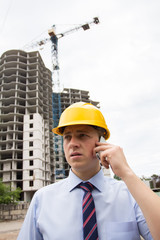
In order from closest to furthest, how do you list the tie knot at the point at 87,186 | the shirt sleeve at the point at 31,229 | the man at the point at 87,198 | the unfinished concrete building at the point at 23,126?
the man at the point at 87,198, the shirt sleeve at the point at 31,229, the tie knot at the point at 87,186, the unfinished concrete building at the point at 23,126

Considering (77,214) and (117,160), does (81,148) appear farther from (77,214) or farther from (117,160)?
(77,214)

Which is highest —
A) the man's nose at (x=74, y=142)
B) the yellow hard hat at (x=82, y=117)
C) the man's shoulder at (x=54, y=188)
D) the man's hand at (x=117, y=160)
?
the yellow hard hat at (x=82, y=117)

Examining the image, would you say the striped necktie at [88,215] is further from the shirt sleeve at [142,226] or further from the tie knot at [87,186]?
the shirt sleeve at [142,226]

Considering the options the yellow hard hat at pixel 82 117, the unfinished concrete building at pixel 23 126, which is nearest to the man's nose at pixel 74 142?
the yellow hard hat at pixel 82 117

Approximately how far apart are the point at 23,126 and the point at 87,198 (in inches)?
1924

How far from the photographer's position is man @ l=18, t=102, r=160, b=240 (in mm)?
1491

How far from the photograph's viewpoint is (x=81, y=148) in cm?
173

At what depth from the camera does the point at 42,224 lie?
1.63 metres

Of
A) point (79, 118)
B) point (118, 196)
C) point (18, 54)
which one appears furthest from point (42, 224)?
point (18, 54)

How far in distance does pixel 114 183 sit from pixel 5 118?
52.3 meters

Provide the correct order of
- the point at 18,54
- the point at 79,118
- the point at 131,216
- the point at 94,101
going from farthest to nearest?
the point at 94,101 < the point at 18,54 < the point at 79,118 < the point at 131,216

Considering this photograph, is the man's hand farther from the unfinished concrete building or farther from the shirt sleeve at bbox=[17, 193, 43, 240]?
the unfinished concrete building

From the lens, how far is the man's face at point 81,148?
5.62 feet

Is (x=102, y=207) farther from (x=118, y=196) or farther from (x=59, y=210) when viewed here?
(x=59, y=210)
